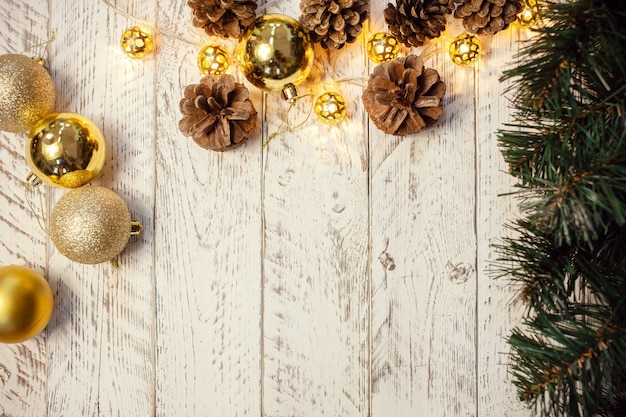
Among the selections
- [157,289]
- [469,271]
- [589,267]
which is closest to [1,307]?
[157,289]

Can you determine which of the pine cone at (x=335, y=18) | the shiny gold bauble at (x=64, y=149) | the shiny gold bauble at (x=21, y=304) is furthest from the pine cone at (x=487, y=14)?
the shiny gold bauble at (x=21, y=304)

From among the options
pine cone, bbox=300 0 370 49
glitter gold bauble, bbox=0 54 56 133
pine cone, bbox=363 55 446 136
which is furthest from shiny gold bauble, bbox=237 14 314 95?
glitter gold bauble, bbox=0 54 56 133

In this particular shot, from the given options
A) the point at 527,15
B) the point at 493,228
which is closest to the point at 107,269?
→ the point at 493,228

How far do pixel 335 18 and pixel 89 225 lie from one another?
0.52 m

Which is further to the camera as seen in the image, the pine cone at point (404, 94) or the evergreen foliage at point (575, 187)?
the pine cone at point (404, 94)

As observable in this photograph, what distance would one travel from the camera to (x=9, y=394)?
1028 millimetres

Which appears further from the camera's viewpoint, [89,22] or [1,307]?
[89,22]

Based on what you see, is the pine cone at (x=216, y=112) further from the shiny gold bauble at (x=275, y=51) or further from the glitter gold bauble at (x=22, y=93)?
the glitter gold bauble at (x=22, y=93)

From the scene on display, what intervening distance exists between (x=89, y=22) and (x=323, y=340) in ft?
2.30

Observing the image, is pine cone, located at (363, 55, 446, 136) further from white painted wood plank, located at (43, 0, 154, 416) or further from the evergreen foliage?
white painted wood plank, located at (43, 0, 154, 416)

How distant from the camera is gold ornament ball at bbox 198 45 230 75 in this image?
977 mm

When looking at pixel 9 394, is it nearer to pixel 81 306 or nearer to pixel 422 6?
pixel 81 306

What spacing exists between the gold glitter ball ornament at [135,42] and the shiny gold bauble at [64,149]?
0.14 m

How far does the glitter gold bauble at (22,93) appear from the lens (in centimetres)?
94
